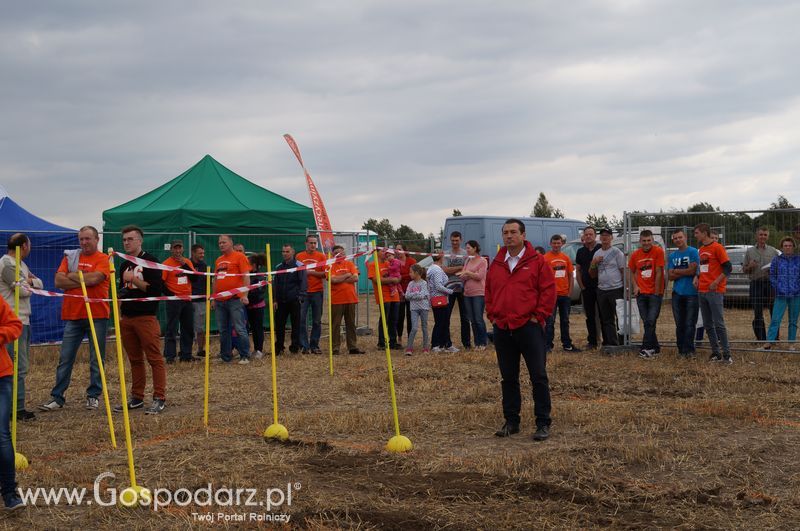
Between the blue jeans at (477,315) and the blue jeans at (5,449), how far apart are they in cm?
937

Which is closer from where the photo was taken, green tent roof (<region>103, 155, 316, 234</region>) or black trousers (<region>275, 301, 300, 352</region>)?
black trousers (<region>275, 301, 300, 352</region>)

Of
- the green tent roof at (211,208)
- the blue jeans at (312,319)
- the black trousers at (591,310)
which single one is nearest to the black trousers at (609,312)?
the black trousers at (591,310)

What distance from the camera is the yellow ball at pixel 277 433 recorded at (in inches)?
279

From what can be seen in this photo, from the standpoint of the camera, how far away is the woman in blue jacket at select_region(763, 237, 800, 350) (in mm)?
11711

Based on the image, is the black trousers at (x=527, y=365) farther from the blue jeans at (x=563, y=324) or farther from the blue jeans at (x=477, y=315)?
the blue jeans at (x=477, y=315)

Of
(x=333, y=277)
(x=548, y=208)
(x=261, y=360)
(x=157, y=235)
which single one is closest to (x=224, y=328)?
(x=261, y=360)

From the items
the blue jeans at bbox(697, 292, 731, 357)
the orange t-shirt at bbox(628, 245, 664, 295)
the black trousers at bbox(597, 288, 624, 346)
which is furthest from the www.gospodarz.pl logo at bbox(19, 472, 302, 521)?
the black trousers at bbox(597, 288, 624, 346)

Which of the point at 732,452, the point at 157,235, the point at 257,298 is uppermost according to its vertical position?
the point at 157,235

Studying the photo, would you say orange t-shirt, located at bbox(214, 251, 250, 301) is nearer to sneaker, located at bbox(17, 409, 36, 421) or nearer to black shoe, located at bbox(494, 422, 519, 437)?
sneaker, located at bbox(17, 409, 36, 421)

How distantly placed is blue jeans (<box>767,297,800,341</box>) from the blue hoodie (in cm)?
11

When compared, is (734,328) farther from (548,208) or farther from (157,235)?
(548,208)

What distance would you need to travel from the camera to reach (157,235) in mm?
15914

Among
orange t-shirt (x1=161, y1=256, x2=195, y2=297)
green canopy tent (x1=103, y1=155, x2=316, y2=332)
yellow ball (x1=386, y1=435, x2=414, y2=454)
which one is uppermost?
green canopy tent (x1=103, y1=155, x2=316, y2=332)

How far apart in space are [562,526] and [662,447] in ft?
7.18
